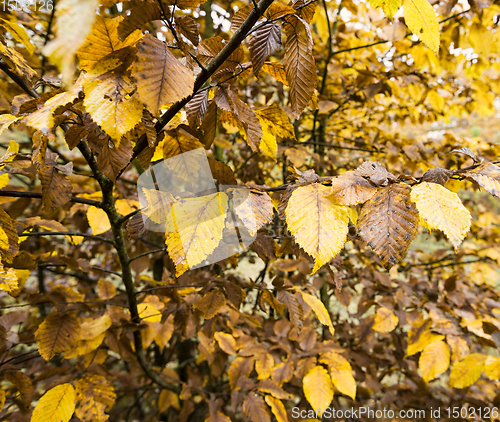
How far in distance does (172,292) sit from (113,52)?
840 millimetres

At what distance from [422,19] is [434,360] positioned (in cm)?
121

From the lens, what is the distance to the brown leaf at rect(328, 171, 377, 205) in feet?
1.35

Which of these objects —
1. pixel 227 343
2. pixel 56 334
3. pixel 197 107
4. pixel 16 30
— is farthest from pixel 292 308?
pixel 16 30

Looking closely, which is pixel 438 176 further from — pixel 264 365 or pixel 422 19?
pixel 264 365

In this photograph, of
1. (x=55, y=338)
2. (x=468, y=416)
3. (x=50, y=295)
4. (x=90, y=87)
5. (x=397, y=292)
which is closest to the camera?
(x=90, y=87)

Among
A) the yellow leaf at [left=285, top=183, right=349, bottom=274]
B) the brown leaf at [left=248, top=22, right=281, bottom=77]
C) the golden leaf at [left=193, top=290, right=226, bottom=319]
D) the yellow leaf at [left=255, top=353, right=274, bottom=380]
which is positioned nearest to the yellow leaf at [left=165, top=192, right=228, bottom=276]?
the yellow leaf at [left=285, top=183, right=349, bottom=274]

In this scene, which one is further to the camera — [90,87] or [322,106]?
[322,106]

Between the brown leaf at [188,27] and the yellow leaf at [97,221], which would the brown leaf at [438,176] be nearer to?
the brown leaf at [188,27]

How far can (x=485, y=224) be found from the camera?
217 centimetres

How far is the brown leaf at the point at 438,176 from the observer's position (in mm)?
418

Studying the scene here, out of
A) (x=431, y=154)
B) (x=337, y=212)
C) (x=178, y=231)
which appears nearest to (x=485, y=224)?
(x=431, y=154)

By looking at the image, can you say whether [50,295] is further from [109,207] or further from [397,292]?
[397,292]

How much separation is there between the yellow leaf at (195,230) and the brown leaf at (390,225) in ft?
Result: 0.78

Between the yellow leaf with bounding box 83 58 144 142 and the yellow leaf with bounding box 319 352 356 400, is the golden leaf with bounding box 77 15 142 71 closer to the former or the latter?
the yellow leaf with bounding box 83 58 144 142
